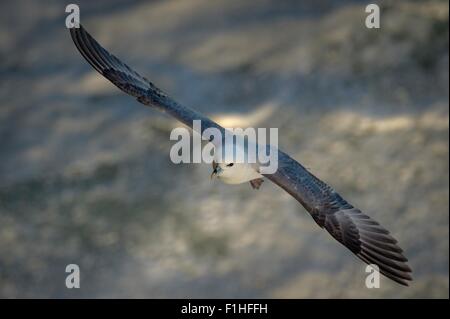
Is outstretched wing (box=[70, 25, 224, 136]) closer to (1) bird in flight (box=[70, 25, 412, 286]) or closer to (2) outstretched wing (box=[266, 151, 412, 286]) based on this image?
(1) bird in flight (box=[70, 25, 412, 286])

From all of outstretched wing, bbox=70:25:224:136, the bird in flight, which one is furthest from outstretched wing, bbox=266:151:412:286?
outstretched wing, bbox=70:25:224:136

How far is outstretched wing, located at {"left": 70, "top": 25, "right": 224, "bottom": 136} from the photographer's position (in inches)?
204

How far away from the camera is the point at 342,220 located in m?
4.91

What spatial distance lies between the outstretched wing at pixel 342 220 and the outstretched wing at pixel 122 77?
695 millimetres

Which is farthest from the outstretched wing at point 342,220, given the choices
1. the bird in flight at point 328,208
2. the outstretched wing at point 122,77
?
the outstretched wing at point 122,77

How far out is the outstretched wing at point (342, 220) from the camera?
4.73m

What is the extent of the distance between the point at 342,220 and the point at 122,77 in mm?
1597

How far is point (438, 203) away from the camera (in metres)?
8.38

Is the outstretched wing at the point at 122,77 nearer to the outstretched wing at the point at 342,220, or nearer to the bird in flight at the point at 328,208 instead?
the bird in flight at the point at 328,208

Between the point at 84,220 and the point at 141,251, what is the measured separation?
1.86 ft

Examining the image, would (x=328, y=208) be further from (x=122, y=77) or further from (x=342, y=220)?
(x=122, y=77)

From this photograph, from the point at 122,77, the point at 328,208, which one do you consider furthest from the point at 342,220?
the point at 122,77

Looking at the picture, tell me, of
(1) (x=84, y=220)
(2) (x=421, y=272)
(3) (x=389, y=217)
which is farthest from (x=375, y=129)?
(1) (x=84, y=220)

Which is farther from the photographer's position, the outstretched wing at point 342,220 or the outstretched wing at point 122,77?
the outstretched wing at point 122,77
